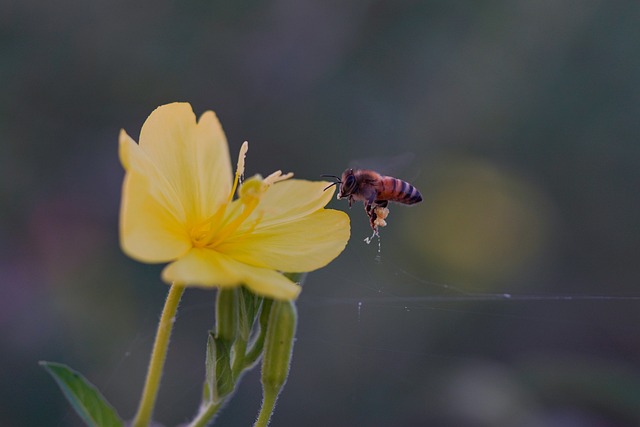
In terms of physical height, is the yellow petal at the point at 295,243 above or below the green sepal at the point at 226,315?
above

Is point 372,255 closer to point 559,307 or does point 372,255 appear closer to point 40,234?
point 559,307

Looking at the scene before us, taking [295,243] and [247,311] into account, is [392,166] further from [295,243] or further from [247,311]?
[247,311]

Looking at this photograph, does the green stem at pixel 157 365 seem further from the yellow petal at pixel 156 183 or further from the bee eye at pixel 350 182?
the bee eye at pixel 350 182

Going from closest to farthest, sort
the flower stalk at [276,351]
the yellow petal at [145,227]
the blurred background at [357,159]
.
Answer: the yellow petal at [145,227]
the flower stalk at [276,351]
the blurred background at [357,159]

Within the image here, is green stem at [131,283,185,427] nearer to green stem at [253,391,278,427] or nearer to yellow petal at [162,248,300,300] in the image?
yellow petal at [162,248,300,300]

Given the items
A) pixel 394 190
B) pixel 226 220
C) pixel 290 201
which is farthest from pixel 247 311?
pixel 394 190

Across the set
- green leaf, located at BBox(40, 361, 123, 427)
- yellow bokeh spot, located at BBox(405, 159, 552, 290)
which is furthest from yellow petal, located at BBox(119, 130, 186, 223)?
yellow bokeh spot, located at BBox(405, 159, 552, 290)

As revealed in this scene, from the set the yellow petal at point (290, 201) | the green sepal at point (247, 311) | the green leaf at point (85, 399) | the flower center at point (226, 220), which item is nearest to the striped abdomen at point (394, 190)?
the yellow petal at point (290, 201)

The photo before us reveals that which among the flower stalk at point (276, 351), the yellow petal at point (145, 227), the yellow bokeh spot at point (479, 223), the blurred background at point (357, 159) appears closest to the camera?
the yellow petal at point (145, 227)
